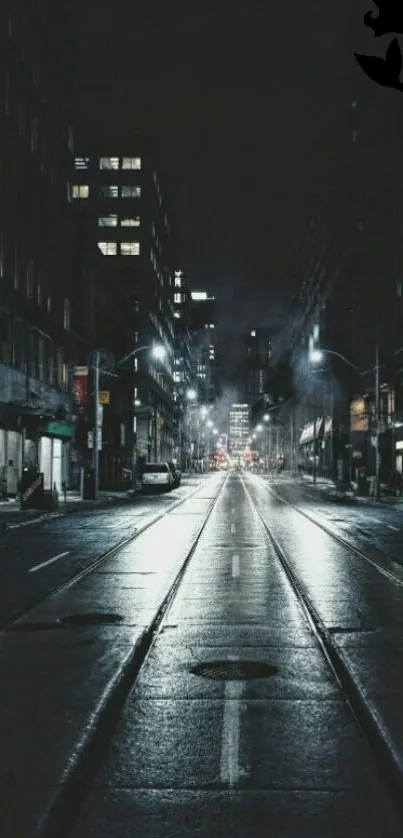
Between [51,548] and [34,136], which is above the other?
[34,136]

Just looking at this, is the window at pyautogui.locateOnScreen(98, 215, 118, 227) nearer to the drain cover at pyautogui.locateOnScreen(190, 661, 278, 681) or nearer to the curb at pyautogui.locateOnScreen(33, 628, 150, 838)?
the curb at pyautogui.locateOnScreen(33, 628, 150, 838)

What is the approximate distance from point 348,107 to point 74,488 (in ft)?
217

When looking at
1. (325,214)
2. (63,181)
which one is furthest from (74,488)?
(325,214)

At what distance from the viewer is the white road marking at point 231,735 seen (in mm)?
5840

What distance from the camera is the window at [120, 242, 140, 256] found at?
413 ft

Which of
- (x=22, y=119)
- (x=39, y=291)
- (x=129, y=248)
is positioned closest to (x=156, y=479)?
(x=39, y=291)

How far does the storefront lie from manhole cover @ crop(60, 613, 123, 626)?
41154mm

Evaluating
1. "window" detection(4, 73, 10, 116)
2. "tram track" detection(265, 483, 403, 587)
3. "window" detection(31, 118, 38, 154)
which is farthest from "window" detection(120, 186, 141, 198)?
"tram track" detection(265, 483, 403, 587)

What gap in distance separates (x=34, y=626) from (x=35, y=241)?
44098mm

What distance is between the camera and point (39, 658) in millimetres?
9508

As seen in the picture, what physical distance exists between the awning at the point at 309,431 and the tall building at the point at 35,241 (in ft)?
215

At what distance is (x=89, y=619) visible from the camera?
12.0 m

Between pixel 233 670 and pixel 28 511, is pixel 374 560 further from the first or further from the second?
pixel 28 511

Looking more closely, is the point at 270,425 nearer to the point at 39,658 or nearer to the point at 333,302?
the point at 333,302
